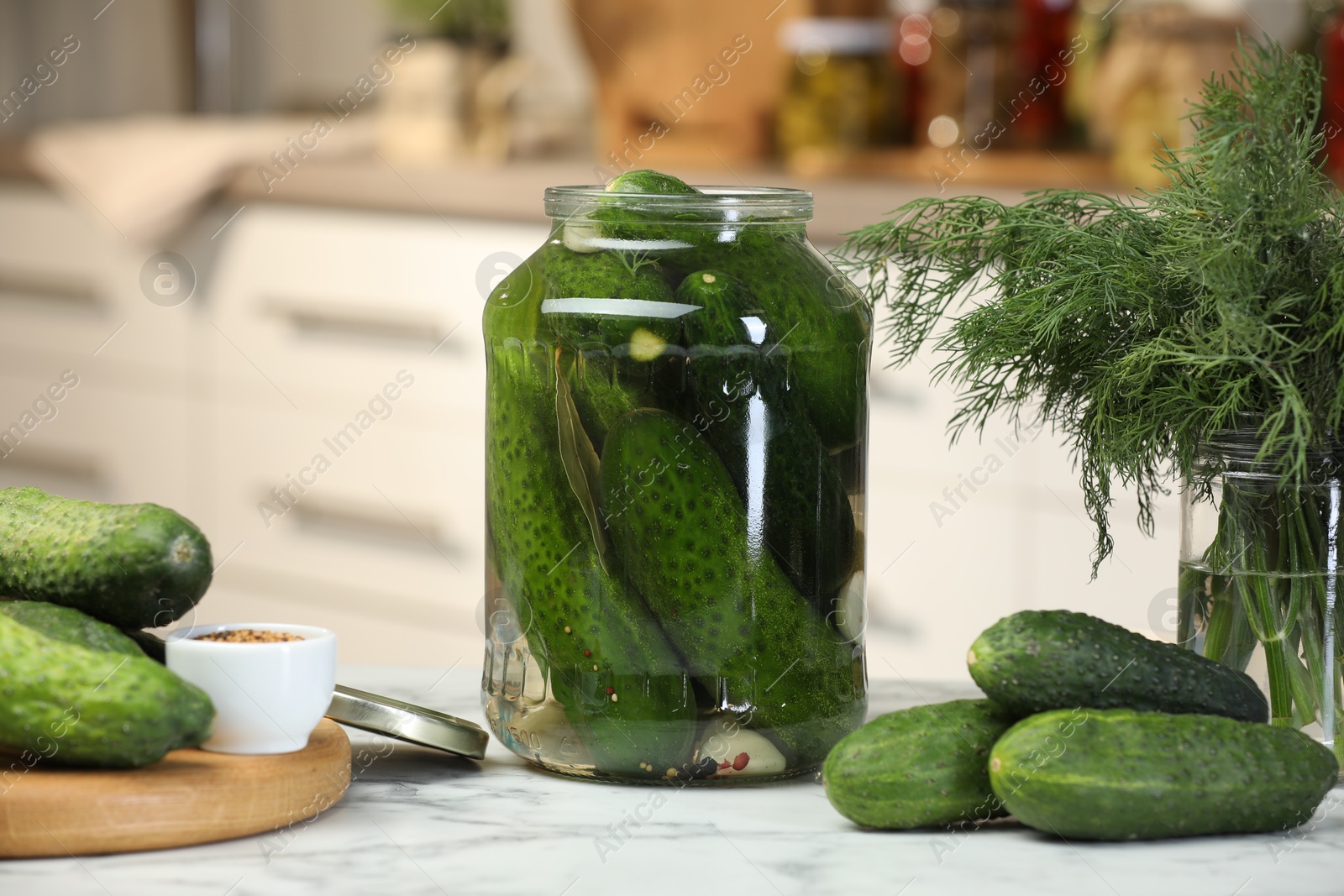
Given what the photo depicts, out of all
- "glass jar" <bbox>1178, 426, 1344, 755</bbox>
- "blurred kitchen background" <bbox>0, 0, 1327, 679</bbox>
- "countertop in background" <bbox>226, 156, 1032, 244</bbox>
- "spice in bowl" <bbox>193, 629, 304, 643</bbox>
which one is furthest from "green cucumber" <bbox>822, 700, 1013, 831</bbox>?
"countertop in background" <bbox>226, 156, 1032, 244</bbox>

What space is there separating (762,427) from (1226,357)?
0.20 metres

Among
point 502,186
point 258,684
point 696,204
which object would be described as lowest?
point 258,684

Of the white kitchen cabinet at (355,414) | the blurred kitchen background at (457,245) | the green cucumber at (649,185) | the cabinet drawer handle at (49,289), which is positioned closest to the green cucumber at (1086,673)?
the green cucumber at (649,185)

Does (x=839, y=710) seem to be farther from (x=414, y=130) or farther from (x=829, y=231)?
(x=414, y=130)

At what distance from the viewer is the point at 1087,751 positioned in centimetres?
58

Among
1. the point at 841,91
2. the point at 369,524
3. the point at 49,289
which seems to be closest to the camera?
the point at 841,91

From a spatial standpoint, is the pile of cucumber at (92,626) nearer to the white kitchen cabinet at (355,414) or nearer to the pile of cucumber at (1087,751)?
the pile of cucumber at (1087,751)

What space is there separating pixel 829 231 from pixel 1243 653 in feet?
3.65

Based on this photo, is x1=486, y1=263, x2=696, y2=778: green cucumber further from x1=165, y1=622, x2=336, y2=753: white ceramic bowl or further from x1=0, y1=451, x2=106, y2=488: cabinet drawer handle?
x1=0, y1=451, x2=106, y2=488: cabinet drawer handle

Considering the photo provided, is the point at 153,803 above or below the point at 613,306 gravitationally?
below

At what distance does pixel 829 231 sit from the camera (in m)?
1.73

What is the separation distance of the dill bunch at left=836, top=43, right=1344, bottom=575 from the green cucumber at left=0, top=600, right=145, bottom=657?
16.0 inches

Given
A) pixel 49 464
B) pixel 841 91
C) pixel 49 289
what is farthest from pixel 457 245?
pixel 49 464

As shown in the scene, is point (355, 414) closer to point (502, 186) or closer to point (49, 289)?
point (502, 186)
